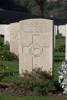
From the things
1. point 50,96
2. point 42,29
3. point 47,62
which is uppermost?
point 42,29

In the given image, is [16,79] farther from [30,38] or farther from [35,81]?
[30,38]

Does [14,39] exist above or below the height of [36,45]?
above

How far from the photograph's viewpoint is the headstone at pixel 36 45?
10180 mm

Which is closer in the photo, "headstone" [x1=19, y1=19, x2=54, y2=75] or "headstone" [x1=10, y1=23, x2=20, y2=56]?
"headstone" [x1=19, y1=19, x2=54, y2=75]

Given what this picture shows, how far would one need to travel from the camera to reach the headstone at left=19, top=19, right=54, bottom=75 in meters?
10.2

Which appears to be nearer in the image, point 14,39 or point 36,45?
point 36,45

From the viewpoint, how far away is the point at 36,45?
1030 centimetres

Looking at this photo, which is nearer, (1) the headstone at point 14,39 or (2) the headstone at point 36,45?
(2) the headstone at point 36,45

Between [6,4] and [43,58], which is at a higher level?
[6,4]

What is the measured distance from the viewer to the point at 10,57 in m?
17.1

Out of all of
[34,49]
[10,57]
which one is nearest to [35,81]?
[34,49]

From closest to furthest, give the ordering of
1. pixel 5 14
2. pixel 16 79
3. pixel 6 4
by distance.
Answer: pixel 16 79 < pixel 5 14 < pixel 6 4

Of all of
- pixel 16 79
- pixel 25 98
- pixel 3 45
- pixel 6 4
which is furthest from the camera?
pixel 6 4

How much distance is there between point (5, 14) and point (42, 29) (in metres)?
44.2
